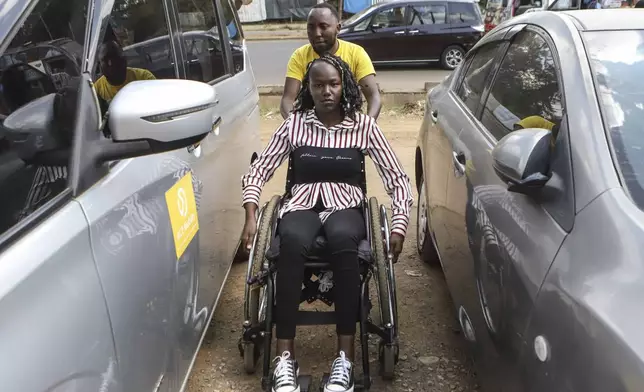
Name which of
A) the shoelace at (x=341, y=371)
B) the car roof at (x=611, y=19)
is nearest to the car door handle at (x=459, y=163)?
the car roof at (x=611, y=19)

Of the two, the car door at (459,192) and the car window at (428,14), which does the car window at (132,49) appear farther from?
the car window at (428,14)

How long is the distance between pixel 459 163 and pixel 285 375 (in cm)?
123

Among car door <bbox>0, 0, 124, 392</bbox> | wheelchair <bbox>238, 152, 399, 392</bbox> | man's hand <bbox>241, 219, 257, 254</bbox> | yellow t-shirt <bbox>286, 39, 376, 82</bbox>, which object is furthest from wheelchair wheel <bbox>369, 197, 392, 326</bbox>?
yellow t-shirt <bbox>286, 39, 376, 82</bbox>

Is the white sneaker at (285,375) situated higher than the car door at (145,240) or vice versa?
the car door at (145,240)

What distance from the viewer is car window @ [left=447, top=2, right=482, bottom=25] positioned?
14062 millimetres

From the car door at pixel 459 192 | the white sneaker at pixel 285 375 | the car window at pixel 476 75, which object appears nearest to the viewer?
the car door at pixel 459 192

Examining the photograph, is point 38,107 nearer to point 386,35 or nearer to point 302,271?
point 302,271

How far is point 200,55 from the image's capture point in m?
3.17

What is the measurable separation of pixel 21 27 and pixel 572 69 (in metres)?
1.66

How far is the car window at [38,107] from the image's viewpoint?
53.9 inches

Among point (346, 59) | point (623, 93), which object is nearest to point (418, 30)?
point (346, 59)

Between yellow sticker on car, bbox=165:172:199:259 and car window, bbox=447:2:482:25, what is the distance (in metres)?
12.8

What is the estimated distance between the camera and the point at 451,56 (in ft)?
46.5

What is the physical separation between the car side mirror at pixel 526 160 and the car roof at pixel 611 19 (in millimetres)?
658
